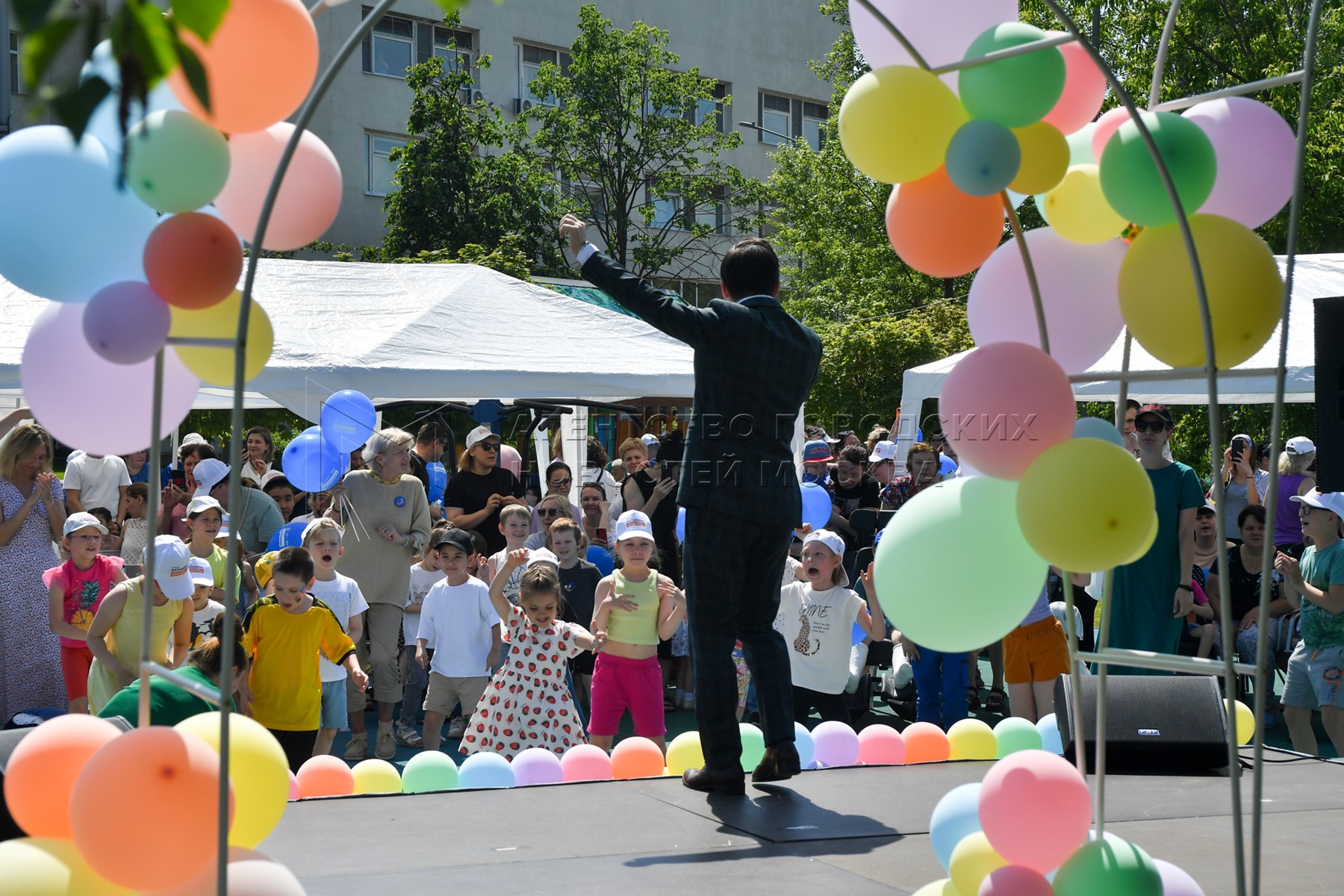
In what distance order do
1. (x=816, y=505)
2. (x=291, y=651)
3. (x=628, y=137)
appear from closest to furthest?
(x=291, y=651), (x=816, y=505), (x=628, y=137)

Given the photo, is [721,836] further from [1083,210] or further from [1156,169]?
[1156,169]

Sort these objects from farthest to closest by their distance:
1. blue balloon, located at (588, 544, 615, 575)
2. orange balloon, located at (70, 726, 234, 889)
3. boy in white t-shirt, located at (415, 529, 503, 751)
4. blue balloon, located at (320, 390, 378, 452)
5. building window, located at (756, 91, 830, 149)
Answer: building window, located at (756, 91, 830, 149) < blue balloon, located at (320, 390, 378, 452) < blue balloon, located at (588, 544, 615, 575) < boy in white t-shirt, located at (415, 529, 503, 751) < orange balloon, located at (70, 726, 234, 889)

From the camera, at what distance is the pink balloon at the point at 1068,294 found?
2955 mm

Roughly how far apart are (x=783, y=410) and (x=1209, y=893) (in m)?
1.80

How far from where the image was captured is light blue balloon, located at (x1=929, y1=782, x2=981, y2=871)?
2.84m

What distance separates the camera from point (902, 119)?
279 cm

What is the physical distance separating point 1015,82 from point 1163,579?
12.7 feet

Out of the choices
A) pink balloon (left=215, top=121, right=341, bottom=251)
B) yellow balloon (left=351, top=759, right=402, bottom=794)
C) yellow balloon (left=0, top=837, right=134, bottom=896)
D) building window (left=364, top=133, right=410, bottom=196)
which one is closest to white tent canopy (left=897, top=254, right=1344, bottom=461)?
yellow balloon (left=351, top=759, right=402, bottom=794)

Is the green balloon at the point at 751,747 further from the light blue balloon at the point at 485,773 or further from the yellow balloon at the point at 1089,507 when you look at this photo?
the yellow balloon at the point at 1089,507

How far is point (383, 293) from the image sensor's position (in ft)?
35.4

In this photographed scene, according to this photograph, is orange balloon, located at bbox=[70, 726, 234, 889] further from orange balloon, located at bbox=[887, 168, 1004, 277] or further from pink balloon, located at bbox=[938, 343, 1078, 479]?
orange balloon, located at bbox=[887, 168, 1004, 277]

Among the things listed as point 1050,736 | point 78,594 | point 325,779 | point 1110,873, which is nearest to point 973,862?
point 1110,873

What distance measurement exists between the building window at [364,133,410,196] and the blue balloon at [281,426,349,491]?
894 inches

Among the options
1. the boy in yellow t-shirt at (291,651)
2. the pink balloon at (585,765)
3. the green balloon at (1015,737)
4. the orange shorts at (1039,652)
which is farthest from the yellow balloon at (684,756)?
the orange shorts at (1039,652)
